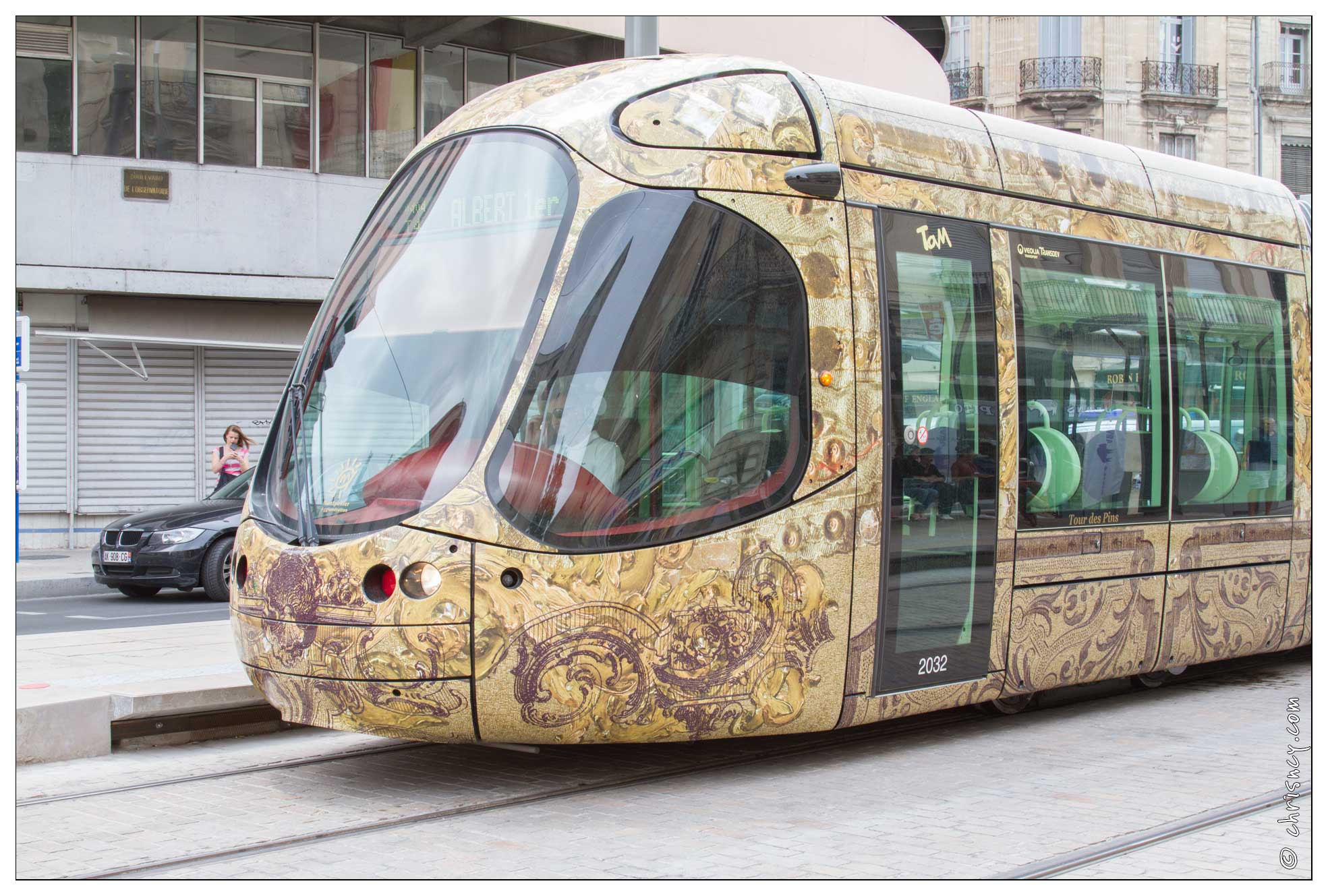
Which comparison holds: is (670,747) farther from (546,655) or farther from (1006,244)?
(1006,244)

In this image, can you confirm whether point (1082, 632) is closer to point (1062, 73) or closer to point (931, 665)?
point (931, 665)

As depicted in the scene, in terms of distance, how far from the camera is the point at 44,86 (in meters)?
20.4

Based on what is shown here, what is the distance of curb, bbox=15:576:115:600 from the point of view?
53.9ft

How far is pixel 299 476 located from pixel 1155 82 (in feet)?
130

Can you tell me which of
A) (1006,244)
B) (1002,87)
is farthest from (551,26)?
(1002,87)

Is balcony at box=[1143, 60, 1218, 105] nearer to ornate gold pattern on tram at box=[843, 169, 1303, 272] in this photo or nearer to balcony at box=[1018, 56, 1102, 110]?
balcony at box=[1018, 56, 1102, 110]

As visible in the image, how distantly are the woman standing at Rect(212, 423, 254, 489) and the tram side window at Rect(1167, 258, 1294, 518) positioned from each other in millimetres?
11588

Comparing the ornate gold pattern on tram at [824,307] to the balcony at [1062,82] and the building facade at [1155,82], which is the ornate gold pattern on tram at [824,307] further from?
the balcony at [1062,82]

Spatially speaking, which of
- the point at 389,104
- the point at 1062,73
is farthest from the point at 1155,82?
the point at 389,104

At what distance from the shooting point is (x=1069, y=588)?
7770 mm

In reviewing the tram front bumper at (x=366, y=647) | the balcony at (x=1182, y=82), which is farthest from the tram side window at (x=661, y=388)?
the balcony at (x=1182, y=82)

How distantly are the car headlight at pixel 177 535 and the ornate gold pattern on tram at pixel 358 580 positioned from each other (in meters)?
9.23

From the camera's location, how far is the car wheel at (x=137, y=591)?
1555 cm

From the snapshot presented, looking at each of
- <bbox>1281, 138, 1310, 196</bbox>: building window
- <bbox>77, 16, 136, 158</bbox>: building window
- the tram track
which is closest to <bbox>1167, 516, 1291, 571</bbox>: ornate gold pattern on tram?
the tram track
